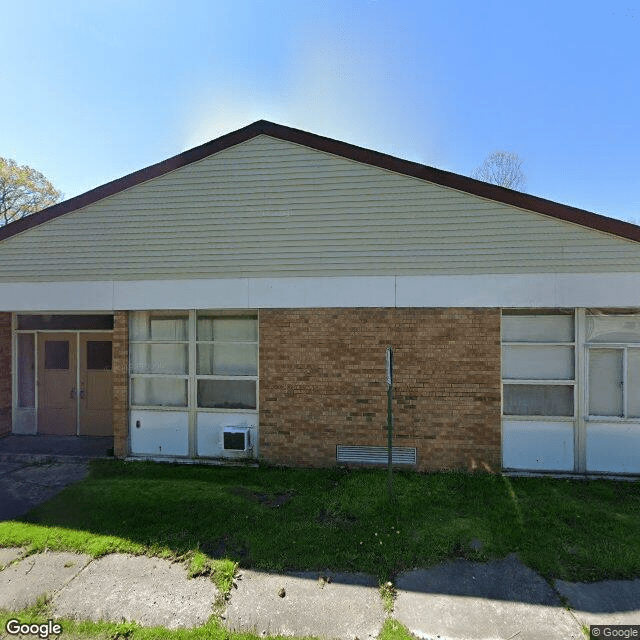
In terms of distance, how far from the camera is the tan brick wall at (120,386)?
7012 millimetres

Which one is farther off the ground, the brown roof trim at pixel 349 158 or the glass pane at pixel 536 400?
the brown roof trim at pixel 349 158

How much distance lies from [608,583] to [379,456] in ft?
10.7

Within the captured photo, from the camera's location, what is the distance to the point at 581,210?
6.00 meters

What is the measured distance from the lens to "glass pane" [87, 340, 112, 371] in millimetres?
8156

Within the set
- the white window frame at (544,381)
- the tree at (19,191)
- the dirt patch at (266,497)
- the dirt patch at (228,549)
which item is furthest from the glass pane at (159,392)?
the tree at (19,191)

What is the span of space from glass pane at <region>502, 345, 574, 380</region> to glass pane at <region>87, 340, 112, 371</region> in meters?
7.83

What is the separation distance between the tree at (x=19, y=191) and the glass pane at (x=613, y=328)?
3032 cm

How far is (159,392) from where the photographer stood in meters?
7.12

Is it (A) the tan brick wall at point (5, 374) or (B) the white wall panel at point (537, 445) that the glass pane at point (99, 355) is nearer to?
(A) the tan brick wall at point (5, 374)

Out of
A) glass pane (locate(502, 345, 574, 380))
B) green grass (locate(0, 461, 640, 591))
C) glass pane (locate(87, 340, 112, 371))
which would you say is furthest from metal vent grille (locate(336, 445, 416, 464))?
glass pane (locate(87, 340, 112, 371))

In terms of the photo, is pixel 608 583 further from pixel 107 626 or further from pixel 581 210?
pixel 581 210

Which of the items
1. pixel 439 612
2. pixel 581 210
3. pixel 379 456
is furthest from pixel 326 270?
pixel 439 612

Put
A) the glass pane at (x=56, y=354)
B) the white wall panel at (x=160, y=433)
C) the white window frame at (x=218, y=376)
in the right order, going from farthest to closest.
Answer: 1. the glass pane at (x=56, y=354)
2. the white wall panel at (x=160, y=433)
3. the white window frame at (x=218, y=376)

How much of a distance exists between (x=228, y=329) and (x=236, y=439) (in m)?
1.95
